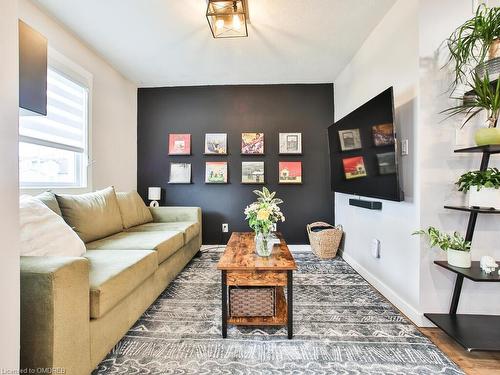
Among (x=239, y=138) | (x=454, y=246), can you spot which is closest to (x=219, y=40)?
(x=239, y=138)

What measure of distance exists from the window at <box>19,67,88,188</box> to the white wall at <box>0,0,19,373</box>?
1609 mm

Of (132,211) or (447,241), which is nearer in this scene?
(447,241)

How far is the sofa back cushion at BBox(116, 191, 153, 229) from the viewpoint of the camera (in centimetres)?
290

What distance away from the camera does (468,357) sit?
1.50m

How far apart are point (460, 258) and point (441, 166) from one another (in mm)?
626

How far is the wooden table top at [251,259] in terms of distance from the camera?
1.63m

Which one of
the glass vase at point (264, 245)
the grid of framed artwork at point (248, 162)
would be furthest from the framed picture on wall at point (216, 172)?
the glass vase at point (264, 245)

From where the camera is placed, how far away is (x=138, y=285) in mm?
1760

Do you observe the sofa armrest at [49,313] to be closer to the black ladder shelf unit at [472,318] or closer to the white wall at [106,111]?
the black ladder shelf unit at [472,318]

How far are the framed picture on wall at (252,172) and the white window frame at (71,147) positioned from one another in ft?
6.52

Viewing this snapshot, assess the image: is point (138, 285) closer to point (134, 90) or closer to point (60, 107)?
→ point (60, 107)

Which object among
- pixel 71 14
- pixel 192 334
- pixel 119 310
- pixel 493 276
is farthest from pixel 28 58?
pixel 493 276

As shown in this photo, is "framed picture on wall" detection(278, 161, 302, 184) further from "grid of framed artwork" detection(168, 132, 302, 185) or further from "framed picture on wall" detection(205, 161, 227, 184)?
"framed picture on wall" detection(205, 161, 227, 184)

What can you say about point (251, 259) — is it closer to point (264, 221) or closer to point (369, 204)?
point (264, 221)
